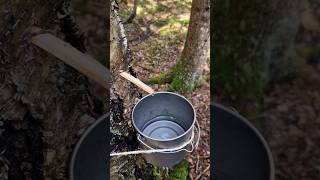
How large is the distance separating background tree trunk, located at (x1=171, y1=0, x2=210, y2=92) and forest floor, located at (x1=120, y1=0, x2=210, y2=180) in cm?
1

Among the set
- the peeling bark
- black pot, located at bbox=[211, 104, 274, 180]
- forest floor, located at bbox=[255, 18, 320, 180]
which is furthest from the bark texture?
forest floor, located at bbox=[255, 18, 320, 180]

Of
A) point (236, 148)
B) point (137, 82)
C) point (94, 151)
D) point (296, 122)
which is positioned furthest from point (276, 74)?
point (137, 82)

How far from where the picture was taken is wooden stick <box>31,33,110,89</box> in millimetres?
1047

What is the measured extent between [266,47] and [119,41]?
708mm

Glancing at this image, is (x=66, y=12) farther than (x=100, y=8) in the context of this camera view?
No

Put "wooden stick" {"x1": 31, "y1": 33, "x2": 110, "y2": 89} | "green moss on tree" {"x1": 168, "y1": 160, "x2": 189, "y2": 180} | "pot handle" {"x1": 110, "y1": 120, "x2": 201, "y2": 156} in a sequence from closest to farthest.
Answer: "pot handle" {"x1": 110, "y1": 120, "x2": 201, "y2": 156}
"green moss on tree" {"x1": 168, "y1": 160, "x2": 189, "y2": 180}
"wooden stick" {"x1": 31, "y1": 33, "x2": 110, "y2": 89}

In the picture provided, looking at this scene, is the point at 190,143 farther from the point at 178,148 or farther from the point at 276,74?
the point at 276,74

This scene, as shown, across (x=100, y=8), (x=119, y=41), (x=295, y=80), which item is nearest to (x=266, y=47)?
(x=295, y=80)

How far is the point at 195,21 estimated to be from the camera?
0.88 metres

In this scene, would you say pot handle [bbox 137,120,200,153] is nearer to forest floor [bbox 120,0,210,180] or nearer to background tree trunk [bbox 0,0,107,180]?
forest floor [bbox 120,0,210,180]

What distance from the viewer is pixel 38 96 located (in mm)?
1149

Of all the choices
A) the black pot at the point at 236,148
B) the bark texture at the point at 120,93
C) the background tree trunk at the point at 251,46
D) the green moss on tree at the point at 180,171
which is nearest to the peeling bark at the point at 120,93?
the bark texture at the point at 120,93

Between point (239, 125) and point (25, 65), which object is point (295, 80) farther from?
point (25, 65)

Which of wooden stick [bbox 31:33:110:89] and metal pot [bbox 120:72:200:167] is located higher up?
wooden stick [bbox 31:33:110:89]
